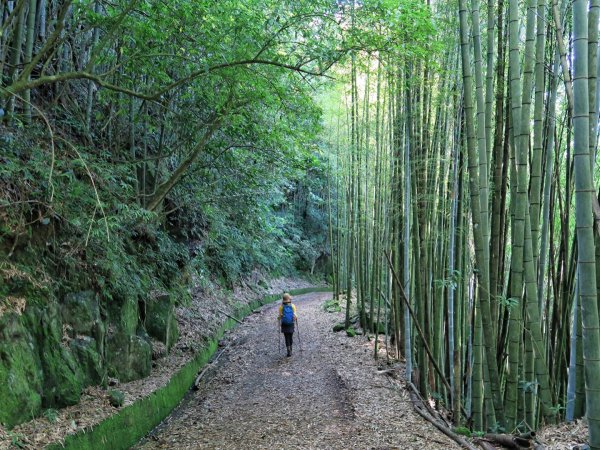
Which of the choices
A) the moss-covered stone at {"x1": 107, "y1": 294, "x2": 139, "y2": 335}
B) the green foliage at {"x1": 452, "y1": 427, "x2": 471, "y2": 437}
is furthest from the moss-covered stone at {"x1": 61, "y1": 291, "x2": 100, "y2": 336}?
the green foliage at {"x1": 452, "y1": 427, "x2": 471, "y2": 437}

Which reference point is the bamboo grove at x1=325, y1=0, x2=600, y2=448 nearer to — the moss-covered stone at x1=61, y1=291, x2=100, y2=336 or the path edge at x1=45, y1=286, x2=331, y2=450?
the path edge at x1=45, y1=286, x2=331, y2=450

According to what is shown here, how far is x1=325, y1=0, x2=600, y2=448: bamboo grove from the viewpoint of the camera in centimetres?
232

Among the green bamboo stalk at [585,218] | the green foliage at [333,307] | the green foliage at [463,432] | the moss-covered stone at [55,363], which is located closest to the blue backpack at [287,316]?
the moss-covered stone at [55,363]

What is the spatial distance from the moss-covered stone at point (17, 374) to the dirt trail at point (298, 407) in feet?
4.00

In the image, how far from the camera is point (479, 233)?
305 cm

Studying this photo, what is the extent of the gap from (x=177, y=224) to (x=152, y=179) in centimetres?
119

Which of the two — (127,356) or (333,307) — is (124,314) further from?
(333,307)

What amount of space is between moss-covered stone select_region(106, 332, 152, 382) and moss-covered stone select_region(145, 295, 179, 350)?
0.62 meters

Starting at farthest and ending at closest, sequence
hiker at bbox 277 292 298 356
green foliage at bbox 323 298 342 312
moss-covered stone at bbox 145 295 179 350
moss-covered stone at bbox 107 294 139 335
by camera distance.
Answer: green foliage at bbox 323 298 342 312
hiker at bbox 277 292 298 356
moss-covered stone at bbox 145 295 179 350
moss-covered stone at bbox 107 294 139 335

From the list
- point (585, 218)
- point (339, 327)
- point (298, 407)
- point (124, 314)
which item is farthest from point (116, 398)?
point (339, 327)

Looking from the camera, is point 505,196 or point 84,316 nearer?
point 505,196

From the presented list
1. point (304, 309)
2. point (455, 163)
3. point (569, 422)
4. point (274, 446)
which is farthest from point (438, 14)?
point (304, 309)

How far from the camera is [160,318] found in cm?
603

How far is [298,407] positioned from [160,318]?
2.52m
